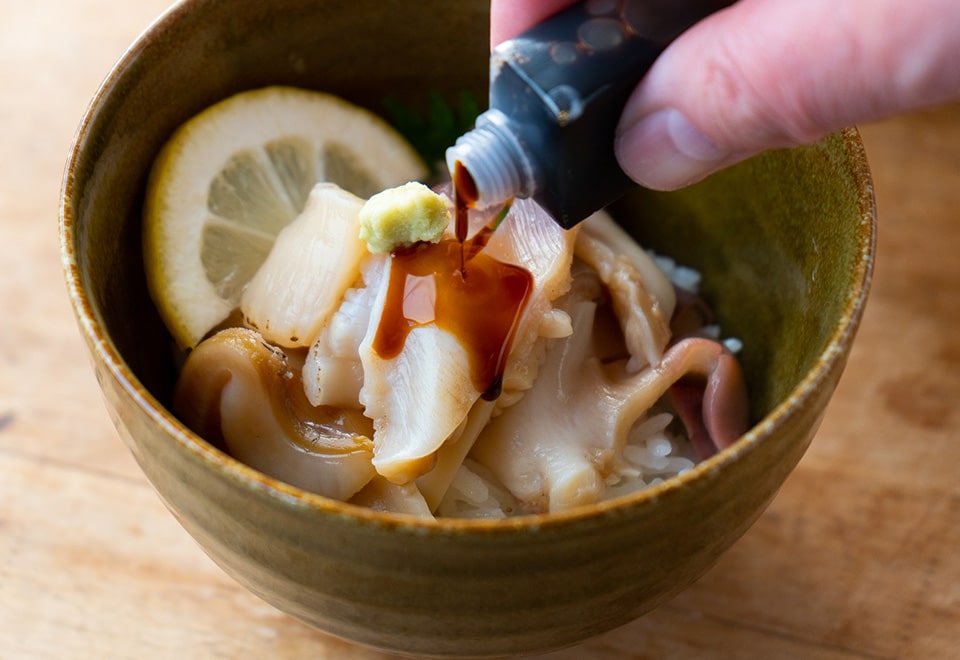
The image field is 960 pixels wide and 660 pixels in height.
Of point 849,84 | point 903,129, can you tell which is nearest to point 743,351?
point 849,84

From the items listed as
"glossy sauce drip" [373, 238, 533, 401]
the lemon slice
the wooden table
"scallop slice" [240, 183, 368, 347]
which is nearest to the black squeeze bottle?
"glossy sauce drip" [373, 238, 533, 401]

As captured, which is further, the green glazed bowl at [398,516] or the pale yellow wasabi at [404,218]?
the pale yellow wasabi at [404,218]

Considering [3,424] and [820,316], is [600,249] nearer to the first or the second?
[820,316]

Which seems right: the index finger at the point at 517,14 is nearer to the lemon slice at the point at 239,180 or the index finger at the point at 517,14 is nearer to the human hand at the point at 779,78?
the human hand at the point at 779,78

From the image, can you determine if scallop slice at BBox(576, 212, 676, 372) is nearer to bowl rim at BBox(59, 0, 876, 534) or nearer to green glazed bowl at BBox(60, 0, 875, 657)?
green glazed bowl at BBox(60, 0, 875, 657)

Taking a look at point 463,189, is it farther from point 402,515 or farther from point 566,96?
point 402,515

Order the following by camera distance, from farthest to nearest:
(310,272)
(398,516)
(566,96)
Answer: (310,272) → (566,96) → (398,516)

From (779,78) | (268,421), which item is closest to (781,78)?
(779,78)

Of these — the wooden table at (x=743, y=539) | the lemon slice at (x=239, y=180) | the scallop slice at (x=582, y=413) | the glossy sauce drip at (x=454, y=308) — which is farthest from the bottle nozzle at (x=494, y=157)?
the wooden table at (x=743, y=539)
